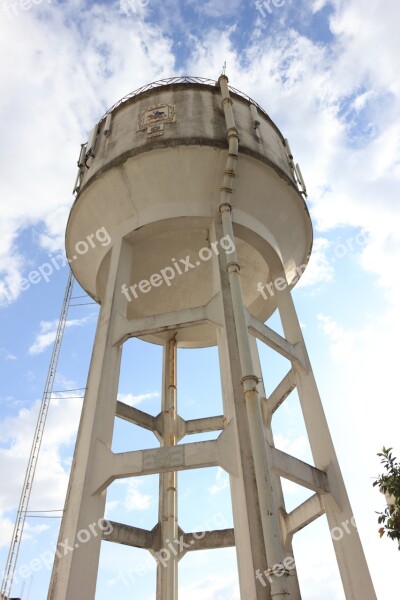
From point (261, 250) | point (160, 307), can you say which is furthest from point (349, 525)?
point (160, 307)

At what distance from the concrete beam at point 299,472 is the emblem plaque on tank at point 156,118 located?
22.4ft

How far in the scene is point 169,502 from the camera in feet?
32.0

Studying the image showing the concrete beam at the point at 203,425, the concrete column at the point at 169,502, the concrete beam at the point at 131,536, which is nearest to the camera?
the concrete beam at the point at 131,536

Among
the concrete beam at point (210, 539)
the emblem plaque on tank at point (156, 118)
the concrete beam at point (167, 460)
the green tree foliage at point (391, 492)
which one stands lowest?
the green tree foliage at point (391, 492)

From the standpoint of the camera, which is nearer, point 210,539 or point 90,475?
point 90,475

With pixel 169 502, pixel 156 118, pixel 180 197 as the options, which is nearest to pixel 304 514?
pixel 169 502

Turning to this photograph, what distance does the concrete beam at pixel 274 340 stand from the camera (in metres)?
8.25

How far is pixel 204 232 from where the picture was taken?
10227 millimetres

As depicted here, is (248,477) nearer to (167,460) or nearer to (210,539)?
(167,460)

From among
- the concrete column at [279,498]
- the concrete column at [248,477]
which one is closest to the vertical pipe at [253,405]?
the concrete column at [248,477]

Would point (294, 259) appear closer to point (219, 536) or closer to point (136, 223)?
point (136, 223)

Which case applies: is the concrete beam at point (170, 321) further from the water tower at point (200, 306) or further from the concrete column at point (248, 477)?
the concrete column at point (248, 477)

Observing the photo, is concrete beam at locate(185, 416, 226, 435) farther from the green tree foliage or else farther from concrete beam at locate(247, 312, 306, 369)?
Answer: the green tree foliage

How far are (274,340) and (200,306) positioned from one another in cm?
153
